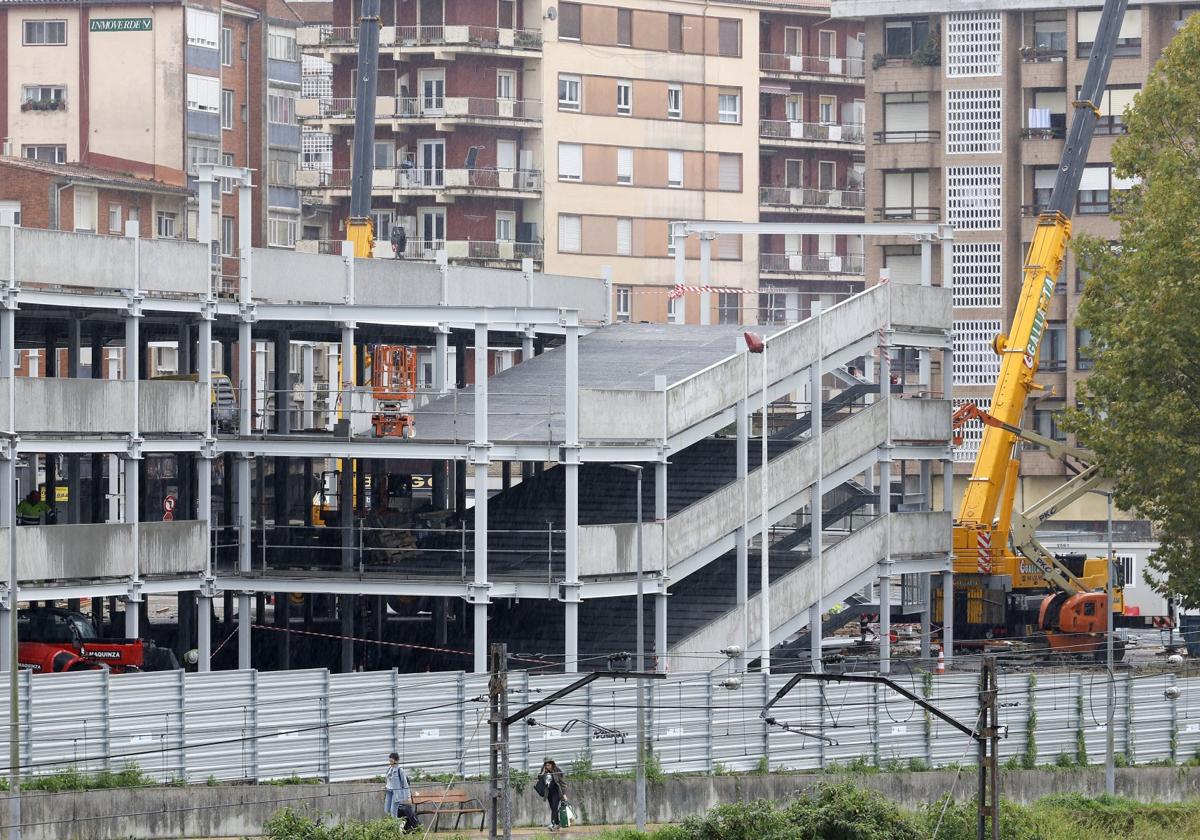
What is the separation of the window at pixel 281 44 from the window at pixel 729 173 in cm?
2104

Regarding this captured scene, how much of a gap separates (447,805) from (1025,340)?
1277 inches

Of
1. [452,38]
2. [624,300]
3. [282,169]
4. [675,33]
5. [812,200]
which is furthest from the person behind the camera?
[812,200]

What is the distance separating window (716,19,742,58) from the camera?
4705 inches

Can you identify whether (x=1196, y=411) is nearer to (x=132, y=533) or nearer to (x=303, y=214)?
(x=132, y=533)

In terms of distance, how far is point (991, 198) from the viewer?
105 meters

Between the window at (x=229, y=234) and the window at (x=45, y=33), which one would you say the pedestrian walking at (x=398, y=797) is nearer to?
the window at (x=45, y=33)

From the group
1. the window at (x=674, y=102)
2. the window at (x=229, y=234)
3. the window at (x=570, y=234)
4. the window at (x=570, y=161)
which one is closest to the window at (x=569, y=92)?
the window at (x=570, y=161)

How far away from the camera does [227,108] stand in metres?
Result: 114

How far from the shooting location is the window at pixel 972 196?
105 metres

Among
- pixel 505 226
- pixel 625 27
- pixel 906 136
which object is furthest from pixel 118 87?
pixel 906 136

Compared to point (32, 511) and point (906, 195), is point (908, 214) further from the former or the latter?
point (32, 511)

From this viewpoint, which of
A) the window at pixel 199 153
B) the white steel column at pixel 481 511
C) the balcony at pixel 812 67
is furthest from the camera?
the balcony at pixel 812 67

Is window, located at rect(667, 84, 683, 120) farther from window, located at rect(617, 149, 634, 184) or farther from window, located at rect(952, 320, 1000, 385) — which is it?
window, located at rect(952, 320, 1000, 385)

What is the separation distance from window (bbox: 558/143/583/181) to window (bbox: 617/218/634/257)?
2992 mm
